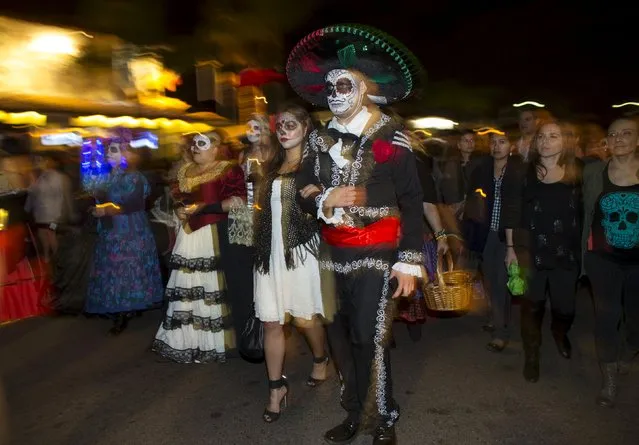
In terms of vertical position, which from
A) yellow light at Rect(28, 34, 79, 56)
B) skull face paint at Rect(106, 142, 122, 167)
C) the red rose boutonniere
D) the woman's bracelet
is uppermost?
yellow light at Rect(28, 34, 79, 56)

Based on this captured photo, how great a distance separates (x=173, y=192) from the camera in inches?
195

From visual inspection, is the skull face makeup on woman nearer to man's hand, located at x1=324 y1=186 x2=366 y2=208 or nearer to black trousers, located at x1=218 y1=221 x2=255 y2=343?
black trousers, located at x1=218 y1=221 x2=255 y2=343

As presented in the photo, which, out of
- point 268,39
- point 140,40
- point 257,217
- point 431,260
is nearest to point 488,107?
point 268,39

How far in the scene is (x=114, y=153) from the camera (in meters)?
5.50

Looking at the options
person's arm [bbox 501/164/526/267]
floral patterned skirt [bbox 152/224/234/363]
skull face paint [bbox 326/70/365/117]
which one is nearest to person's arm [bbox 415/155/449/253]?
person's arm [bbox 501/164/526/267]

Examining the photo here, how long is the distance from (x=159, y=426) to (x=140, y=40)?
10927 millimetres

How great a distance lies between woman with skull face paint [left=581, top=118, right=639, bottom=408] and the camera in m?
3.81

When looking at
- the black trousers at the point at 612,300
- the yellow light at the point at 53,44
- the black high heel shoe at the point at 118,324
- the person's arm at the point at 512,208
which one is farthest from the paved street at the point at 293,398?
the yellow light at the point at 53,44

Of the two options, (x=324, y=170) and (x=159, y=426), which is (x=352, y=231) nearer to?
(x=324, y=170)

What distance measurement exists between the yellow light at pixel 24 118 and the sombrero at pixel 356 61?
9.73 m

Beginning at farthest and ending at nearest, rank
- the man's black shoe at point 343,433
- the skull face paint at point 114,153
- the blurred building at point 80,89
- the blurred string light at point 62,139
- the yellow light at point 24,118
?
the blurred string light at point 62,139
the blurred building at point 80,89
the yellow light at point 24,118
the skull face paint at point 114,153
the man's black shoe at point 343,433

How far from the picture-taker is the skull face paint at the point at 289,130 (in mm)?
3650

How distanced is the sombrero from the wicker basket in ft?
5.22

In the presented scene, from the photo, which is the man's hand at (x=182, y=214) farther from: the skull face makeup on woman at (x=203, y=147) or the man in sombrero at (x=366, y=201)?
the man in sombrero at (x=366, y=201)
